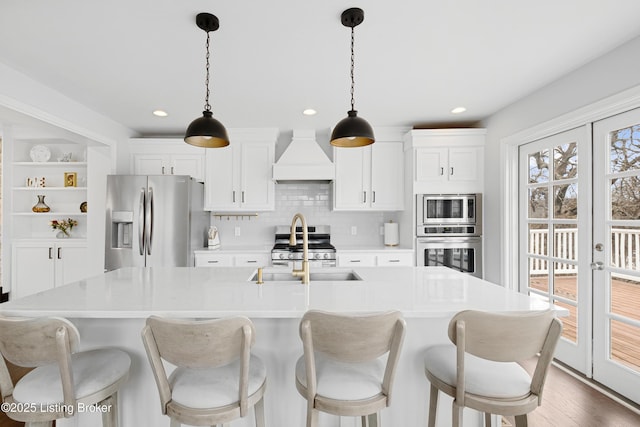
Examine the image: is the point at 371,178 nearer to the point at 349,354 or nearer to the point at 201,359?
the point at 349,354

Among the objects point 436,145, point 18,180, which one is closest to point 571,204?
point 436,145

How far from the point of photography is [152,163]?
4098 millimetres

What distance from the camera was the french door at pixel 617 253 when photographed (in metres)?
2.14

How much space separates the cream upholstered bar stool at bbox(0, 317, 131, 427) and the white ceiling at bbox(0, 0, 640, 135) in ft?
5.59

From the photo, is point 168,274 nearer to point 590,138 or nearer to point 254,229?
point 254,229

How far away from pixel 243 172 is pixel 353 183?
147 centimetres

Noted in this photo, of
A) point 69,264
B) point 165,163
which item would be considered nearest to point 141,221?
point 165,163

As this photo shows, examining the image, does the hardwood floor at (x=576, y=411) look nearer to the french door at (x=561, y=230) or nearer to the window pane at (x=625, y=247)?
the french door at (x=561, y=230)

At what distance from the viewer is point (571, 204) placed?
261 centimetres

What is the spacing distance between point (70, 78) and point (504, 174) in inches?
168

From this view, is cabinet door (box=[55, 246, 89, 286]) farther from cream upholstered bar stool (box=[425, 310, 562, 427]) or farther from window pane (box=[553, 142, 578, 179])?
window pane (box=[553, 142, 578, 179])

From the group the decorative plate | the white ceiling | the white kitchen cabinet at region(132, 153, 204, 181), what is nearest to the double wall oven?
the white ceiling

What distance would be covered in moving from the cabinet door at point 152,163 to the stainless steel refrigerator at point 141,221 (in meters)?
0.57

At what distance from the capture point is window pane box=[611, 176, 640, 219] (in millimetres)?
2125
